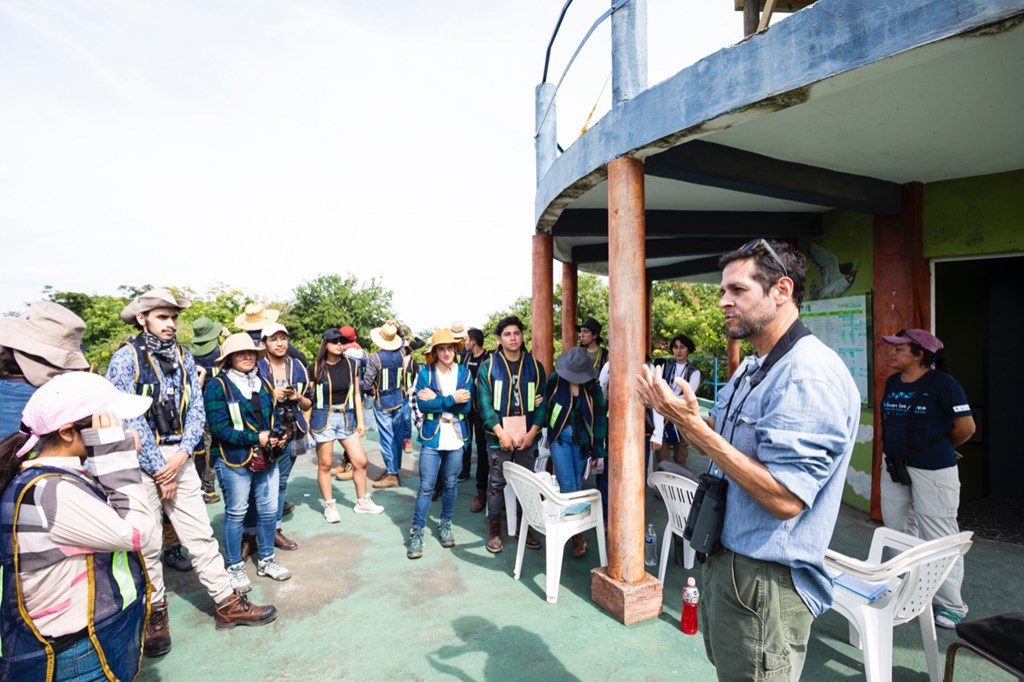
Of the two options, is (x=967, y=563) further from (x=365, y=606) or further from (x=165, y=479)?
(x=165, y=479)

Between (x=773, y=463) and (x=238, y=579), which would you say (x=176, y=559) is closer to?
(x=238, y=579)

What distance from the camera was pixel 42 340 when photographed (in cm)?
270

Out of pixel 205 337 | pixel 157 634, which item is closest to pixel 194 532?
pixel 157 634

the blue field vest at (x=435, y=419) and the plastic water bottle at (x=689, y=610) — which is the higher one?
the blue field vest at (x=435, y=419)

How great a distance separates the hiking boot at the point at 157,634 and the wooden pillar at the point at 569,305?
232 inches

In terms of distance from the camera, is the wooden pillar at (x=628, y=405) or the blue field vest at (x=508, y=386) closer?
the wooden pillar at (x=628, y=405)

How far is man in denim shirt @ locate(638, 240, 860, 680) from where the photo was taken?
5.11 feet

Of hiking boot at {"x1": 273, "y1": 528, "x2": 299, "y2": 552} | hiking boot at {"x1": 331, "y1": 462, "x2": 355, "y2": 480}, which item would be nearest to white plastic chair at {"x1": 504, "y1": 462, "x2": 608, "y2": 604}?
hiking boot at {"x1": 273, "y1": 528, "x2": 299, "y2": 552}

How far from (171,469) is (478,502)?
3272mm

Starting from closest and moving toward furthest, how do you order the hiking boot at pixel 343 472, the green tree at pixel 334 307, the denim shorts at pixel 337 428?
the denim shorts at pixel 337 428
the hiking boot at pixel 343 472
the green tree at pixel 334 307

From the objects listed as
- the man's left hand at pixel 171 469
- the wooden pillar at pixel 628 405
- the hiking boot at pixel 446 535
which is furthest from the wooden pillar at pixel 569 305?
the man's left hand at pixel 171 469

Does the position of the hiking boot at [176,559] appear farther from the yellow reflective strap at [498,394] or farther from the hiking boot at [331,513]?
the yellow reflective strap at [498,394]

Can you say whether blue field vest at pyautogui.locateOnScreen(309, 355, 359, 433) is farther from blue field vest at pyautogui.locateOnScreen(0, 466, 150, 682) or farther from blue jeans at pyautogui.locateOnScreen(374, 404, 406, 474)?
blue field vest at pyautogui.locateOnScreen(0, 466, 150, 682)

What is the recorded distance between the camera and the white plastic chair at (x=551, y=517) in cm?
379
